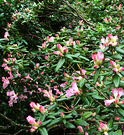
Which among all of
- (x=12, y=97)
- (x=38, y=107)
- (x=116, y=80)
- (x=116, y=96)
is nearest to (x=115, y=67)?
(x=116, y=80)

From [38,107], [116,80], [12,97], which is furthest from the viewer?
[12,97]

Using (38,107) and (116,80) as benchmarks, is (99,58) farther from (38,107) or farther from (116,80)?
(38,107)

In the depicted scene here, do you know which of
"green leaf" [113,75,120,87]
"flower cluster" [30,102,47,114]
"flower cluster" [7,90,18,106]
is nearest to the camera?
"green leaf" [113,75,120,87]

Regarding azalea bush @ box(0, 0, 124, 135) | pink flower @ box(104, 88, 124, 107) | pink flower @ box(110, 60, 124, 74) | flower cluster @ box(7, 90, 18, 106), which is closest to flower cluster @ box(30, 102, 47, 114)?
azalea bush @ box(0, 0, 124, 135)

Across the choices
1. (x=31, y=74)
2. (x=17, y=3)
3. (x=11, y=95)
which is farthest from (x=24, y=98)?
(x=17, y=3)

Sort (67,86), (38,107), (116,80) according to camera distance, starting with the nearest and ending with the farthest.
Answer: (116,80), (38,107), (67,86)

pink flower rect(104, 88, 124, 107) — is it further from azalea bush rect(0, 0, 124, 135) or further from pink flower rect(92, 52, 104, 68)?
pink flower rect(92, 52, 104, 68)

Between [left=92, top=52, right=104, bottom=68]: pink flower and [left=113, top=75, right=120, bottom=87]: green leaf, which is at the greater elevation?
[left=92, top=52, right=104, bottom=68]: pink flower

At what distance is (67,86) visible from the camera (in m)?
1.31

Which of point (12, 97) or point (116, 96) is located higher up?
point (116, 96)

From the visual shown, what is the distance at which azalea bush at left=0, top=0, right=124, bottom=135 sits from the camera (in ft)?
2.90

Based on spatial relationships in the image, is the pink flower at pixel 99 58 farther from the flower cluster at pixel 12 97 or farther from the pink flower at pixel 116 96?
the flower cluster at pixel 12 97

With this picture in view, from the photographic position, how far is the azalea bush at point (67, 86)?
2.90 feet

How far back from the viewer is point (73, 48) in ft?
3.95
